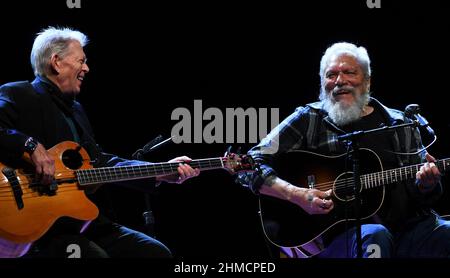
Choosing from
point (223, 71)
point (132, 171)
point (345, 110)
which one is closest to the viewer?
point (132, 171)

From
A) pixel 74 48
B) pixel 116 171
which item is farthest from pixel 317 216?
pixel 74 48

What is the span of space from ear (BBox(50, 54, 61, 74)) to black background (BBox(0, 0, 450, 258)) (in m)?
1.15

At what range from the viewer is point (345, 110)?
4414mm

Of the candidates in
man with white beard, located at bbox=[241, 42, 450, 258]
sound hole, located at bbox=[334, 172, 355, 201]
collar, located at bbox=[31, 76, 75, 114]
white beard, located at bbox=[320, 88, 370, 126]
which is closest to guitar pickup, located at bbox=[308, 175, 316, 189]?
man with white beard, located at bbox=[241, 42, 450, 258]

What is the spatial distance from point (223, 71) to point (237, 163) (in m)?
1.47

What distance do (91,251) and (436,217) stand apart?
7.98 ft

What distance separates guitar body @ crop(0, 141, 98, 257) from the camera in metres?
3.34

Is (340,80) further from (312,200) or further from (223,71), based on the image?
(223,71)

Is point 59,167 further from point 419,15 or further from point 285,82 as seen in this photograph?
point 419,15

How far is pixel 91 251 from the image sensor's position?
348 centimetres

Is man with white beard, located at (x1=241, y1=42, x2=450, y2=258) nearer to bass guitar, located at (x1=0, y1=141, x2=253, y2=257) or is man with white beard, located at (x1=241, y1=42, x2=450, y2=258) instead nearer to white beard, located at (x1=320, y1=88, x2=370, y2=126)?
white beard, located at (x1=320, y1=88, x2=370, y2=126)

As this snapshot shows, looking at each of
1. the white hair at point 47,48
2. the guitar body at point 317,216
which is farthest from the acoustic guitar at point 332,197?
the white hair at point 47,48

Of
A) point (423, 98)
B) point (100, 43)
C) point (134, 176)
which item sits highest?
point (100, 43)
